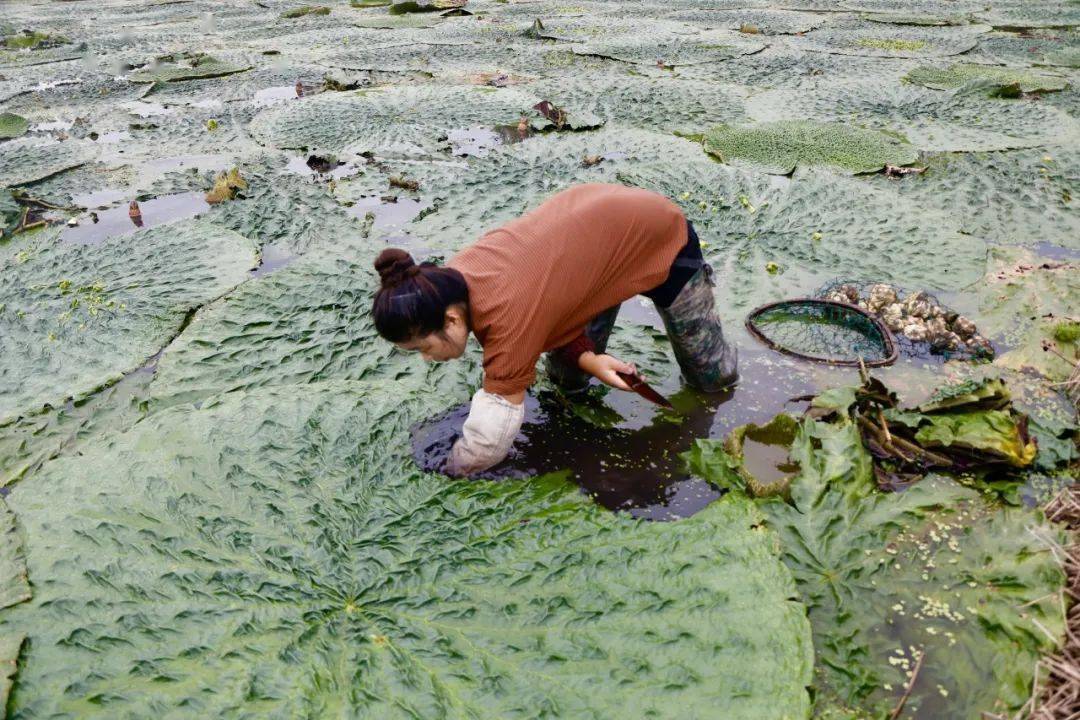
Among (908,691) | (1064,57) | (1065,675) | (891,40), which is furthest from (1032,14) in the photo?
(908,691)

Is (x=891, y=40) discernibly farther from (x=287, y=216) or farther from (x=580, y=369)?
(x=580, y=369)

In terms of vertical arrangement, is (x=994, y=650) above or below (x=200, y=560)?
below

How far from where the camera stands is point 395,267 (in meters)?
1.81

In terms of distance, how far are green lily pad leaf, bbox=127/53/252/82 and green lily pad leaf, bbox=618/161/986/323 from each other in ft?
19.6

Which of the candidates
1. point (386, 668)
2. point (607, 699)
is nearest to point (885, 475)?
point (607, 699)

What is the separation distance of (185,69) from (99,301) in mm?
6107

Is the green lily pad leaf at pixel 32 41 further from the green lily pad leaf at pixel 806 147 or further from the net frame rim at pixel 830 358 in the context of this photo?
the net frame rim at pixel 830 358

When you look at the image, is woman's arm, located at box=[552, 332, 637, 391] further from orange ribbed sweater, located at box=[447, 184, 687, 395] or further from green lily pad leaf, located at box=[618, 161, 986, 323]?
green lily pad leaf, located at box=[618, 161, 986, 323]

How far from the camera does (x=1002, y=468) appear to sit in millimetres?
2135

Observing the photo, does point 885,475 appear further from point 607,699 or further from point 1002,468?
point 607,699

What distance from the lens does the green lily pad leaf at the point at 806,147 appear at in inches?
175

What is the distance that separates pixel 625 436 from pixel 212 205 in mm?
3288

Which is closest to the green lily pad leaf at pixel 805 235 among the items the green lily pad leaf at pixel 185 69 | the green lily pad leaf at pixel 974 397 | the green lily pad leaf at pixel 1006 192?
the green lily pad leaf at pixel 1006 192

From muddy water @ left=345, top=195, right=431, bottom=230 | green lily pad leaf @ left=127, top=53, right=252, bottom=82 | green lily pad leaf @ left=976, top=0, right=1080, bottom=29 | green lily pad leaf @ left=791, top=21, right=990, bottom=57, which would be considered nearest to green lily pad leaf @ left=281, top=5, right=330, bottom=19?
green lily pad leaf @ left=127, top=53, right=252, bottom=82
